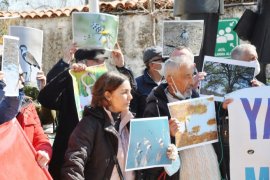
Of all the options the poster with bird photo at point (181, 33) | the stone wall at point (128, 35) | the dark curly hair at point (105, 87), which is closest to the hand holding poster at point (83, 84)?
the dark curly hair at point (105, 87)

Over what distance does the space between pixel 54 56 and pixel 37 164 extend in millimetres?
10214

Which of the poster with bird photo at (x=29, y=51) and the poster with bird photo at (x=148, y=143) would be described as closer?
the poster with bird photo at (x=148, y=143)

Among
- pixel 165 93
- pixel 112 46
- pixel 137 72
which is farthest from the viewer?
pixel 137 72

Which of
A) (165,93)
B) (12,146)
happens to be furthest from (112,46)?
(12,146)

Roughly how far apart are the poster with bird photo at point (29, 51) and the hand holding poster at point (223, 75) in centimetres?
115

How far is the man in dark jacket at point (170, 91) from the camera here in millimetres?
3416

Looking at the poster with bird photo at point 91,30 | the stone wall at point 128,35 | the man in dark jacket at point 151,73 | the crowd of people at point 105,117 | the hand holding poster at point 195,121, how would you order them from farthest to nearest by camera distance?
1. the stone wall at point 128,35
2. the man in dark jacket at point 151,73
3. the poster with bird photo at point 91,30
4. the hand holding poster at point 195,121
5. the crowd of people at point 105,117

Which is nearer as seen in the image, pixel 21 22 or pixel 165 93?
pixel 165 93

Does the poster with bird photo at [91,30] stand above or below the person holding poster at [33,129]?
above

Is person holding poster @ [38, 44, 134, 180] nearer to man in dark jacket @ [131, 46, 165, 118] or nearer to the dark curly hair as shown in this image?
the dark curly hair

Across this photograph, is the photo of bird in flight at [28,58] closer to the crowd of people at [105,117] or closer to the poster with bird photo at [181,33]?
the crowd of people at [105,117]

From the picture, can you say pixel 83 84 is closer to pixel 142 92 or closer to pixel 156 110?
pixel 156 110

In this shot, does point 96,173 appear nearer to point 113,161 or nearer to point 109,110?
point 113,161

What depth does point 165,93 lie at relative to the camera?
3494 mm
